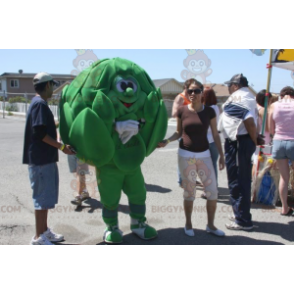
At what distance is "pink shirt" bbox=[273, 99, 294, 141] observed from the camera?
14.4ft

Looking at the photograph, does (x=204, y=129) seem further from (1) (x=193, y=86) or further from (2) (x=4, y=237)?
(2) (x=4, y=237)

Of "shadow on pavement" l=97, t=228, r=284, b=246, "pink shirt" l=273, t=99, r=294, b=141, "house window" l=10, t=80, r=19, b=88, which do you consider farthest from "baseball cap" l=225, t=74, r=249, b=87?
"house window" l=10, t=80, r=19, b=88

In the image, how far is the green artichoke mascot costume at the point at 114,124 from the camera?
3148mm

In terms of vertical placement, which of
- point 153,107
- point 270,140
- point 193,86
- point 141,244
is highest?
point 193,86

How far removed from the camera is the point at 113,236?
3508 millimetres

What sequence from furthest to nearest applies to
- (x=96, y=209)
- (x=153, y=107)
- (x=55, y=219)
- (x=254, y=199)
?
(x=254, y=199) → (x=96, y=209) → (x=55, y=219) → (x=153, y=107)

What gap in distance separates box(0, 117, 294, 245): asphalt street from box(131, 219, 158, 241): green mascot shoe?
0.19ft

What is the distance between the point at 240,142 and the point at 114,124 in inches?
62.9

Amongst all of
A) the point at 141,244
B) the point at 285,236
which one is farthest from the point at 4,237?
the point at 285,236

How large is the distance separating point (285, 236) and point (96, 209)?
2.53 m

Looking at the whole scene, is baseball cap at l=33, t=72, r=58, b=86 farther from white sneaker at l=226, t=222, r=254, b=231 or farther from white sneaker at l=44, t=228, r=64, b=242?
white sneaker at l=226, t=222, r=254, b=231

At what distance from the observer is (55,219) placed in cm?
420

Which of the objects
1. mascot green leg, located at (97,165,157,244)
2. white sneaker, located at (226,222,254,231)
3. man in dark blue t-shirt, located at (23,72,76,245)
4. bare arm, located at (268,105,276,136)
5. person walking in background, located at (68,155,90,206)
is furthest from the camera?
person walking in background, located at (68,155,90,206)

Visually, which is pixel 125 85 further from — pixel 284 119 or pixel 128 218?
pixel 284 119
